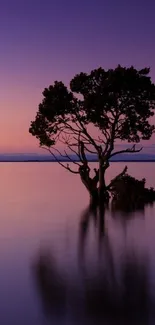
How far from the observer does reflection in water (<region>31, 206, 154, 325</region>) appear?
27.8 ft

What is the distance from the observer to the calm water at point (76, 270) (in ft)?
28.4

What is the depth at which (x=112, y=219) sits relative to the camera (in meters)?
24.8

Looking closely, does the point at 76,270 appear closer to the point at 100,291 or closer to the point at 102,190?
the point at 100,291

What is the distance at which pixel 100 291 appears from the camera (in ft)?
33.1

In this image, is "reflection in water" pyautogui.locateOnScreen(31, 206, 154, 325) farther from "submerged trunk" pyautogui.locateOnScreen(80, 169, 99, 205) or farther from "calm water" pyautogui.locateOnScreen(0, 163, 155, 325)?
"submerged trunk" pyautogui.locateOnScreen(80, 169, 99, 205)

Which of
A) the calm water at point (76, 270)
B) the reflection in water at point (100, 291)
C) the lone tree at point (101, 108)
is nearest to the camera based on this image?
the reflection in water at point (100, 291)

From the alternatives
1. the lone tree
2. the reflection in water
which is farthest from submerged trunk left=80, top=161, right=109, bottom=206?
the reflection in water

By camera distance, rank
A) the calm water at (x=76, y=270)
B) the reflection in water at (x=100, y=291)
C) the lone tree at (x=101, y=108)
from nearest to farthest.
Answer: the reflection in water at (x=100, y=291)
the calm water at (x=76, y=270)
the lone tree at (x=101, y=108)

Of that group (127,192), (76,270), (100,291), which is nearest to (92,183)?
(127,192)

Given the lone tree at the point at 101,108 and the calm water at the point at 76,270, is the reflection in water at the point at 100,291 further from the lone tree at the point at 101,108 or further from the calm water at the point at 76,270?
the lone tree at the point at 101,108

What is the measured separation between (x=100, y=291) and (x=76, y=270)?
2425mm

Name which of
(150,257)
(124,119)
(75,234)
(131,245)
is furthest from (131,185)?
(150,257)

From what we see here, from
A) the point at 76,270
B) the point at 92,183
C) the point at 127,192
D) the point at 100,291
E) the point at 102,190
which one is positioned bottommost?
the point at 76,270

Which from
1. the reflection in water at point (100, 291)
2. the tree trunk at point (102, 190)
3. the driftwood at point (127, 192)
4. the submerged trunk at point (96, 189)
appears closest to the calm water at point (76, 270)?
the reflection in water at point (100, 291)
